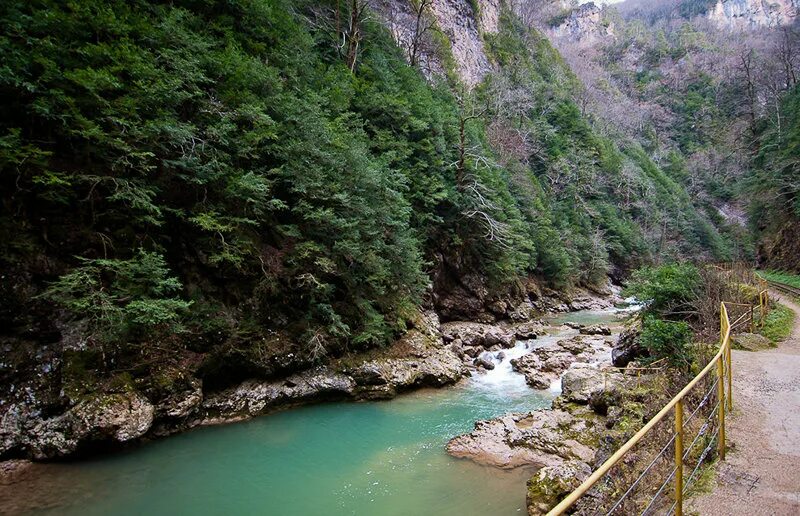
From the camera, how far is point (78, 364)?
7.37m

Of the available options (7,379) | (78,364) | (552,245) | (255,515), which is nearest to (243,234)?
(78,364)

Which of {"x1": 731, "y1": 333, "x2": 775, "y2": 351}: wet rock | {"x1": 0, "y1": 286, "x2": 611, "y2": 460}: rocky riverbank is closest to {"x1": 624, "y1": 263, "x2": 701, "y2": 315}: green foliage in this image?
{"x1": 731, "y1": 333, "x2": 775, "y2": 351}: wet rock

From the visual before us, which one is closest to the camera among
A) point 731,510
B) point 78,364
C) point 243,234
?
point 731,510

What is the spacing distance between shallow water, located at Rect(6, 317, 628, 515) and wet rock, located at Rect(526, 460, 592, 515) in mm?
372

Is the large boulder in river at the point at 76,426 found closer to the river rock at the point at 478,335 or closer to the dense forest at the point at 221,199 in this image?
the dense forest at the point at 221,199

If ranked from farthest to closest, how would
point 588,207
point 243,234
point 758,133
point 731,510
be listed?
1. point 588,207
2. point 758,133
3. point 243,234
4. point 731,510

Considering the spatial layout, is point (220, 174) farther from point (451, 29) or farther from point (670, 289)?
Result: point (451, 29)

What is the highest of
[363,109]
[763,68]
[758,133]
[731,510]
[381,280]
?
[763,68]

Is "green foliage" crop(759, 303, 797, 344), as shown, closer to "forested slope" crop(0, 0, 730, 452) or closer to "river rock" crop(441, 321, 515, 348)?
"river rock" crop(441, 321, 515, 348)

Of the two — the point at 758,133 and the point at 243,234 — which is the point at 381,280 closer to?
the point at 243,234

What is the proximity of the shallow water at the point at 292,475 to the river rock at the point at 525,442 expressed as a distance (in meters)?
0.31

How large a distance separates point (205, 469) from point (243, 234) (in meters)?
5.36

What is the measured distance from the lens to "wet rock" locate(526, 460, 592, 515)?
18.3ft

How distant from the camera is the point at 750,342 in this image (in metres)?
8.57
